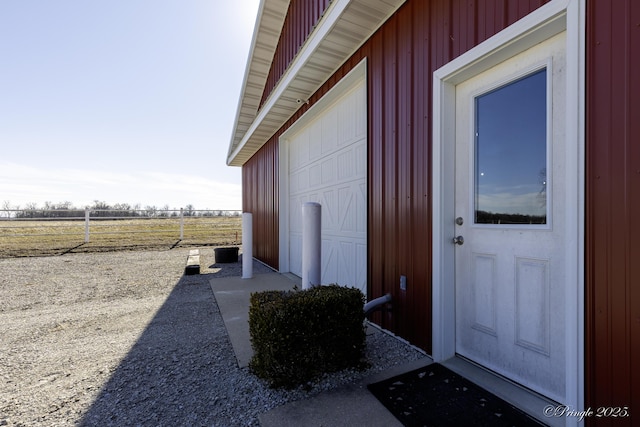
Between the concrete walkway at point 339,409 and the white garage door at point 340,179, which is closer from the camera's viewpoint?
the concrete walkway at point 339,409

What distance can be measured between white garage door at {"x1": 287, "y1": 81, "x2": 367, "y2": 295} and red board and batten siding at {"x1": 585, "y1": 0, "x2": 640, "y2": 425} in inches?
86.6

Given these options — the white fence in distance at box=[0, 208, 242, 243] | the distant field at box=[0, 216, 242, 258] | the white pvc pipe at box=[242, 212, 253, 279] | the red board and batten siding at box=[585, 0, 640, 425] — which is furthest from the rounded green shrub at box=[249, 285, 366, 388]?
the white fence in distance at box=[0, 208, 242, 243]

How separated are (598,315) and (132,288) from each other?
6019mm

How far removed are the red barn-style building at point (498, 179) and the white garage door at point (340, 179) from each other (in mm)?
39

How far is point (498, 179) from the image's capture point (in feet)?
6.84

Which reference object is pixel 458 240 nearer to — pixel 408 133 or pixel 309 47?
pixel 408 133

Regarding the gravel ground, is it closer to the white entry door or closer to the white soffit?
the white entry door

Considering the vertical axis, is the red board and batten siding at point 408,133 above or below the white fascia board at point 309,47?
below

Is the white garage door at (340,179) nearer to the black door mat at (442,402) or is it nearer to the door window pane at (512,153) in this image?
the door window pane at (512,153)

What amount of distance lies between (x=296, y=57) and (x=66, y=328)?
4.40m

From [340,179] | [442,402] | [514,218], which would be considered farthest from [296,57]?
[442,402]

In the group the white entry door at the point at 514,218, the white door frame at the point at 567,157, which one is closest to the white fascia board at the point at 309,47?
the white door frame at the point at 567,157

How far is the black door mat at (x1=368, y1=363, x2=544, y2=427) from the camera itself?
1.62 metres

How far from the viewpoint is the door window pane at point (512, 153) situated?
72.3 inches
